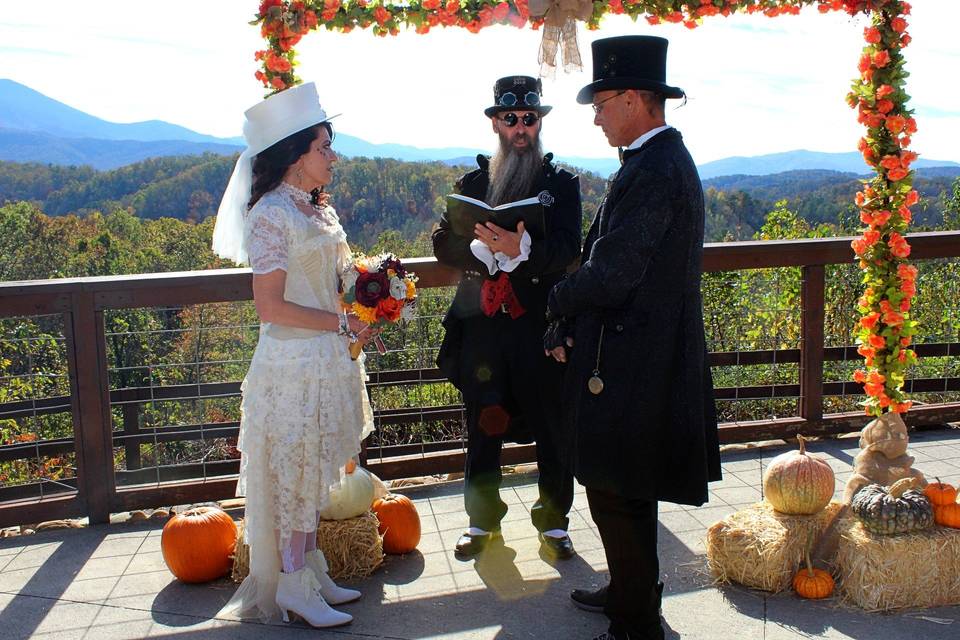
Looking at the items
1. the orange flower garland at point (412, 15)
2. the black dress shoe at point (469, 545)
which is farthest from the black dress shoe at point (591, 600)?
the orange flower garland at point (412, 15)

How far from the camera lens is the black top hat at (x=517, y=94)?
134 inches

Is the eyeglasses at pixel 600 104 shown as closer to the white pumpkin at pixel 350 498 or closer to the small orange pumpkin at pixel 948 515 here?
the white pumpkin at pixel 350 498

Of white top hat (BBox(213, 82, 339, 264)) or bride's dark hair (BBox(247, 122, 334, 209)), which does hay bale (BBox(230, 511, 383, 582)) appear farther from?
bride's dark hair (BBox(247, 122, 334, 209))

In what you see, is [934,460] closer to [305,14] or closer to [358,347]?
[358,347]

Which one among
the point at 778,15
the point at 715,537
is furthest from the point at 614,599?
the point at 778,15

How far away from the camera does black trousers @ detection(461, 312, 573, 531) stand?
3480 millimetres

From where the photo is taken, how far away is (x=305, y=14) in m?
3.59

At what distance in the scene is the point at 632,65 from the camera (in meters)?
2.55

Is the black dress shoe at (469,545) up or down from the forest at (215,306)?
down

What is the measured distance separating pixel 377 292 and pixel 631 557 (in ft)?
3.94

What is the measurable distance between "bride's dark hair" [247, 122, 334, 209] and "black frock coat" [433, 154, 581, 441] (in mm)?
763

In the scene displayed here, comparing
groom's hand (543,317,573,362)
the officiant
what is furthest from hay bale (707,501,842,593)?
groom's hand (543,317,573,362)

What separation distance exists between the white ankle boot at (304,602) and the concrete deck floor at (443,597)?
0.14 feet

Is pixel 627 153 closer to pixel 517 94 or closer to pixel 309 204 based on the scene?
pixel 517 94
